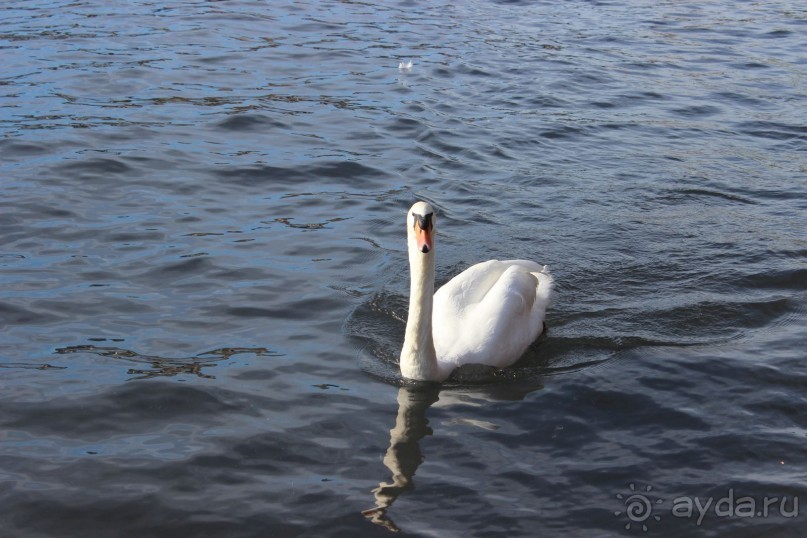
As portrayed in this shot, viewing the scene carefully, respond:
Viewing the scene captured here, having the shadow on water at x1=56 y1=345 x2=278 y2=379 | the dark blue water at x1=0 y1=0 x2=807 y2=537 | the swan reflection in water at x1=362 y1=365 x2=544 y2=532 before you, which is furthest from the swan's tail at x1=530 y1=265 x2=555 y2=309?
the shadow on water at x1=56 y1=345 x2=278 y2=379

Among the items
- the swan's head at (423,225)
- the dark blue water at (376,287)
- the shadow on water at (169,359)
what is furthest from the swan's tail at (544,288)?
the shadow on water at (169,359)

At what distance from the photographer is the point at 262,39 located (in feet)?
61.6

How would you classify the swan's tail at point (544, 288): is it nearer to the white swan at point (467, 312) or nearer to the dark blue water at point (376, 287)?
the white swan at point (467, 312)

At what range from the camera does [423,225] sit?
722cm

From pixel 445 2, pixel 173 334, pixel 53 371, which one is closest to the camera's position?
pixel 53 371

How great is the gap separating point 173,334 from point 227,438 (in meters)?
1.63

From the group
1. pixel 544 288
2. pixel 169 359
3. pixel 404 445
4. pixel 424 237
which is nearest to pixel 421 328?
pixel 424 237

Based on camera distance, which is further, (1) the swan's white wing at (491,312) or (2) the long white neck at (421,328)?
(1) the swan's white wing at (491,312)

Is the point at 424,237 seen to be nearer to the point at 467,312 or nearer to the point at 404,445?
the point at 467,312

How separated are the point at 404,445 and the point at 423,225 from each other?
154 cm

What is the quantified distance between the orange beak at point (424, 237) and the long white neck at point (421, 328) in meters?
0.18

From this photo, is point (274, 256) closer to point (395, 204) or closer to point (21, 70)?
point (395, 204)

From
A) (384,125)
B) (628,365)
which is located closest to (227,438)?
(628,365)

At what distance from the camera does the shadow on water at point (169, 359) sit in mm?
7484
